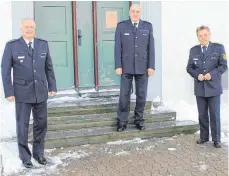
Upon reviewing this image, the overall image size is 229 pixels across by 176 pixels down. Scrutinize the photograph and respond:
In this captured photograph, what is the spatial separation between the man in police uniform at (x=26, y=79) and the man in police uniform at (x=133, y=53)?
1192 millimetres

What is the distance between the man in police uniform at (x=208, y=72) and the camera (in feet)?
15.4

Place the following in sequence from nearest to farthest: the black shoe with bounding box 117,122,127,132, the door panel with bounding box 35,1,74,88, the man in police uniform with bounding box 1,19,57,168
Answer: the man in police uniform with bounding box 1,19,57,168 → the black shoe with bounding box 117,122,127,132 → the door panel with bounding box 35,1,74,88

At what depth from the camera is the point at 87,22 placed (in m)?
6.38

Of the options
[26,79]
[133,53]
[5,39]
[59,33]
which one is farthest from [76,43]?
[26,79]

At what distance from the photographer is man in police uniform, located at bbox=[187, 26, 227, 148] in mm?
4691

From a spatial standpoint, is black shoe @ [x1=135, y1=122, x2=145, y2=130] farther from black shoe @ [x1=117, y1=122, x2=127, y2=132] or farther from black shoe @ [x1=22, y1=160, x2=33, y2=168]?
black shoe @ [x1=22, y1=160, x2=33, y2=168]

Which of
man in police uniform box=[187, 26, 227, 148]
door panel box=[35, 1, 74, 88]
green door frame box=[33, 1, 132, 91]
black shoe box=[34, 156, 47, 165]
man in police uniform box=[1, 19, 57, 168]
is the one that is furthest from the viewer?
green door frame box=[33, 1, 132, 91]

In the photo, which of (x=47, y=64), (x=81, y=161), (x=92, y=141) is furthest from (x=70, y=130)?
(x=47, y=64)

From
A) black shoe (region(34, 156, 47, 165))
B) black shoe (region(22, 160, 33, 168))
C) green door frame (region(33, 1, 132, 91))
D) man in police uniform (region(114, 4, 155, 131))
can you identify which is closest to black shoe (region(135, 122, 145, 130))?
man in police uniform (region(114, 4, 155, 131))

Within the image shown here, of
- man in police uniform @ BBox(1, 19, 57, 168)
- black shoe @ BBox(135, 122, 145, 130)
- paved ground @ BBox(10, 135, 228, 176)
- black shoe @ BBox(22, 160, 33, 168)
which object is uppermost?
man in police uniform @ BBox(1, 19, 57, 168)

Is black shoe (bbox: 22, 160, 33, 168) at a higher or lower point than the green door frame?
lower

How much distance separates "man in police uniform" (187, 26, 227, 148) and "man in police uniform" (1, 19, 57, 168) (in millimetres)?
1904

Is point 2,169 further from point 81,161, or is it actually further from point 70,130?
point 70,130

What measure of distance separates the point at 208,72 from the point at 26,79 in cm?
225
